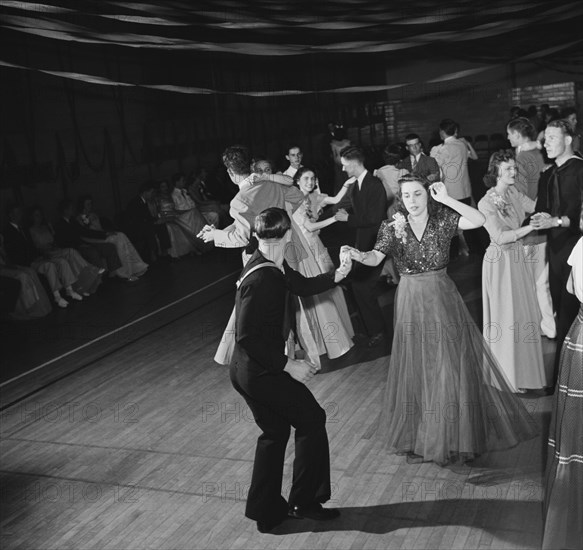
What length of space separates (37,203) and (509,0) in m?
5.82

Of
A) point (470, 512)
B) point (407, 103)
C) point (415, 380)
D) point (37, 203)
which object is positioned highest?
point (407, 103)

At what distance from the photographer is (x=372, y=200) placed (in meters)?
5.86

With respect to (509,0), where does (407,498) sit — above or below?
below

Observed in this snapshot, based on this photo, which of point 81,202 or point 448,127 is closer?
point 448,127

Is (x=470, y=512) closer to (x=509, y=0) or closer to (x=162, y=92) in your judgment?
(x=509, y=0)

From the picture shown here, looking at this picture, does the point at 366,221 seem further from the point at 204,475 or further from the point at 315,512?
the point at 315,512

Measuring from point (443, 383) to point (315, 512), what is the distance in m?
0.90

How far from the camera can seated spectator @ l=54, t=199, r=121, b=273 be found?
29.4 ft

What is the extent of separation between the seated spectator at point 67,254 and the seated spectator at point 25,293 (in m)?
0.57

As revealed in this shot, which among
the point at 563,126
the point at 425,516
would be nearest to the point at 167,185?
the point at 563,126

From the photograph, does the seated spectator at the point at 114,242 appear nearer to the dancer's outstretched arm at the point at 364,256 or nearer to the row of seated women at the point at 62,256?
the row of seated women at the point at 62,256

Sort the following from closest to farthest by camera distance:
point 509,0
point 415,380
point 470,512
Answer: point 470,512 < point 415,380 < point 509,0

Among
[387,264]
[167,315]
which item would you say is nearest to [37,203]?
[167,315]

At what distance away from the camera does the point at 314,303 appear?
18.8ft
